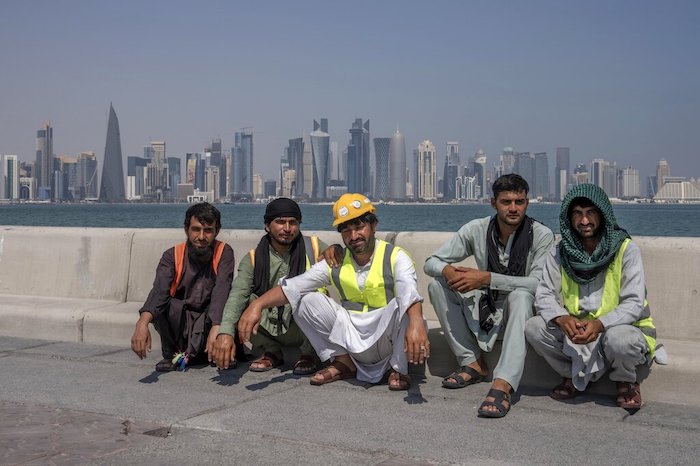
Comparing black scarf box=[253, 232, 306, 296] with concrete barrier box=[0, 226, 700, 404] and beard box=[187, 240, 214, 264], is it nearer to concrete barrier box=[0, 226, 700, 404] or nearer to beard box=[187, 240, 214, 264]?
beard box=[187, 240, 214, 264]

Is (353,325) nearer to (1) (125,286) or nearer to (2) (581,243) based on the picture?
(2) (581,243)

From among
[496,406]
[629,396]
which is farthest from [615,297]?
[496,406]

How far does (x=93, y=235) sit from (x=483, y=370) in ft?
13.8

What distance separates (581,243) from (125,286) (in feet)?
14.5

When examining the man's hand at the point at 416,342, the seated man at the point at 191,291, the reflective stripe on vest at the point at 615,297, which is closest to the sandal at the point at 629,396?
the reflective stripe on vest at the point at 615,297

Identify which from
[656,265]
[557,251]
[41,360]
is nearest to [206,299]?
[41,360]

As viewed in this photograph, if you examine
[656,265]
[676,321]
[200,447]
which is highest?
[656,265]

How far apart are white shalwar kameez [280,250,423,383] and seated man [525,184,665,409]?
0.84 m

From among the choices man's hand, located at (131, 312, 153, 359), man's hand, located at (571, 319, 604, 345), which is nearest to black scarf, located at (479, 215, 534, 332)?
man's hand, located at (571, 319, 604, 345)

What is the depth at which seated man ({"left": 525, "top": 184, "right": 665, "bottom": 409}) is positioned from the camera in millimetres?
4977

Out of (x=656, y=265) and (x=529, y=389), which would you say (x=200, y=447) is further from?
(x=656, y=265)

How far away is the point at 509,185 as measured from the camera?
5.71 meters

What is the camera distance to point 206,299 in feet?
20.8

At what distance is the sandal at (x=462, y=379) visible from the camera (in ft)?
18.3
